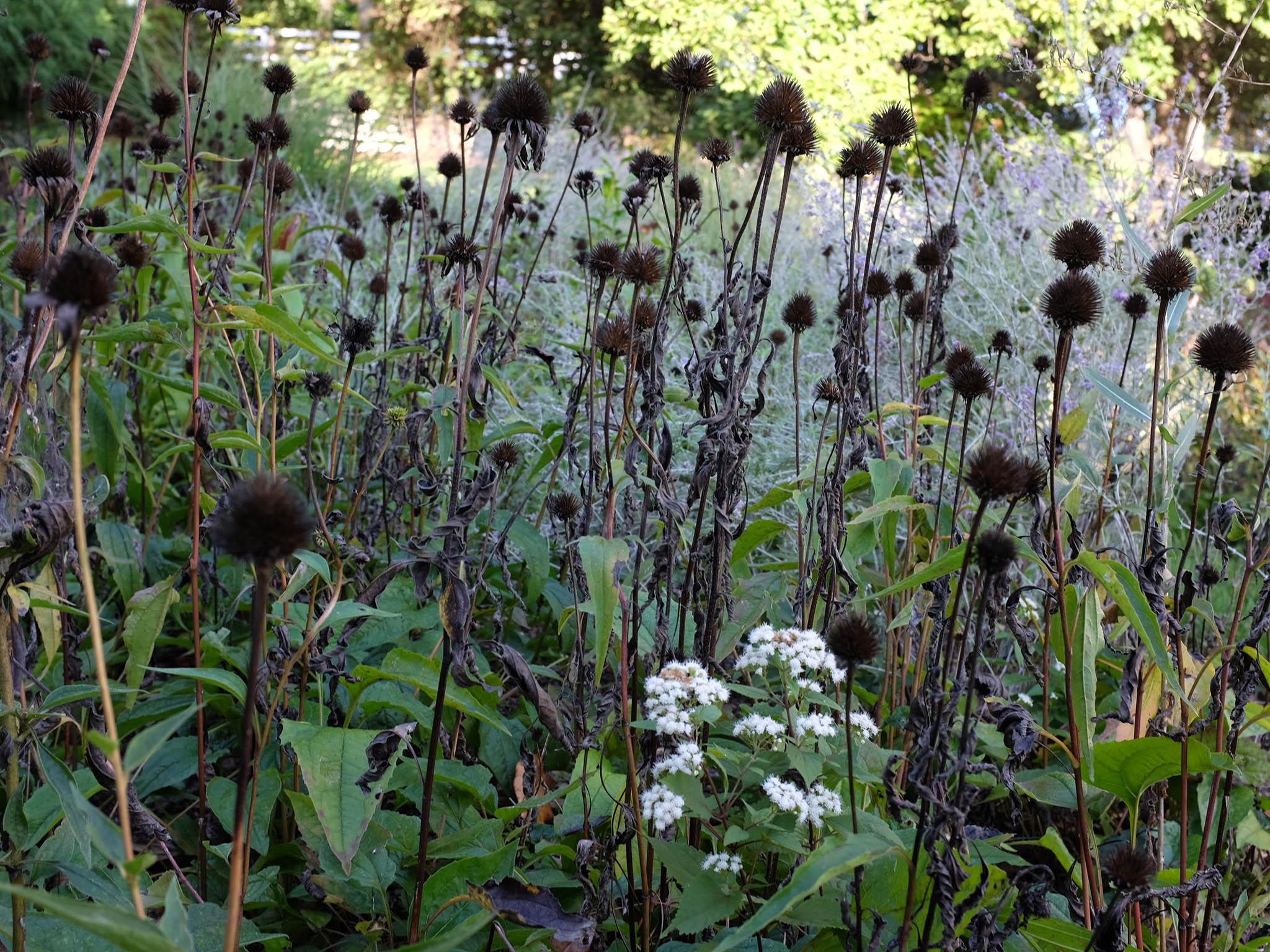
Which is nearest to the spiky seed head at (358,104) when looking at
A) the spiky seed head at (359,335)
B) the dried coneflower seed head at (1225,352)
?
the spiky seed head at (359,335)

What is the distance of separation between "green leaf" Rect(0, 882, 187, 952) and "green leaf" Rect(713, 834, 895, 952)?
444mm

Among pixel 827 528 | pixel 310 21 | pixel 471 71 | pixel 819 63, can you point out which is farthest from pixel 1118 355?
pixel 310 21

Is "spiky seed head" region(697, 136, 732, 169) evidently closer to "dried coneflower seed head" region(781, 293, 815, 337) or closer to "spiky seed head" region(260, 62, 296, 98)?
"dried coneflower seed head" region(781, 293, 815, 337)

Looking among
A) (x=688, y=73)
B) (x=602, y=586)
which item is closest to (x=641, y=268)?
(x=688, y=73)

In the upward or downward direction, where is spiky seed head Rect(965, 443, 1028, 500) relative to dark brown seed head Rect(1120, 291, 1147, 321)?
downward

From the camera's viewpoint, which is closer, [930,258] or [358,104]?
[930,258]

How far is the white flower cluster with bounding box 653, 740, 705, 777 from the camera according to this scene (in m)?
1.26

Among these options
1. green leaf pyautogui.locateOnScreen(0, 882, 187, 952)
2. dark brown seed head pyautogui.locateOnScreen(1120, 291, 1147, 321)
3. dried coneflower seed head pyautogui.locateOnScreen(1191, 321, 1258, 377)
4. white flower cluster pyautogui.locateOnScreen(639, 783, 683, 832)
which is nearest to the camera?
green leaf pyautogui.locateOnScreen(0, 882, 187, 952)

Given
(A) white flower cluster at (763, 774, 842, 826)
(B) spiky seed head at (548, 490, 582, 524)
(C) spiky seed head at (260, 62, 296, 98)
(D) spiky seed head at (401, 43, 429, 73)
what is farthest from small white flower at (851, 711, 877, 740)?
(D) spiky seed head at (401, 43, 429, 73)

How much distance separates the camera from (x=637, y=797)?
1.36 metres

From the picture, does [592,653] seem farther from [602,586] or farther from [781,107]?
[781,107]

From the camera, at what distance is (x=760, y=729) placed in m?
1.28

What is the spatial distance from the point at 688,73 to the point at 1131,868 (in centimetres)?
115

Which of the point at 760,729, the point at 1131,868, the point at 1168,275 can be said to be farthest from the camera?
the point at 1168,275
